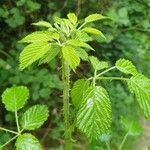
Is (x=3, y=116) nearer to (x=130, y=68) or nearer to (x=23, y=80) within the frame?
(x=23, y=80)

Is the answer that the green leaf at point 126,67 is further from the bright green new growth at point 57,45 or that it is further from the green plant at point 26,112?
the green plant at point 26,112

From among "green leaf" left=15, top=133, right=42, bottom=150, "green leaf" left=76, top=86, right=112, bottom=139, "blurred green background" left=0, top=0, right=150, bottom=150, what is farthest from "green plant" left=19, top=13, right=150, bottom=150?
"blurred green background" left=0, top=0, right=150, bottom=150

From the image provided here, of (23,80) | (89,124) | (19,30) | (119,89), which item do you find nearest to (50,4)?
(19,30)

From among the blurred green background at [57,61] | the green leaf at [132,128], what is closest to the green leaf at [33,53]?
the green leaf at [132,128]

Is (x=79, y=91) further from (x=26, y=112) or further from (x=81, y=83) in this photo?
(x=26, y=112)

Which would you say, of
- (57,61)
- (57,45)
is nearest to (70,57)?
(57,45)

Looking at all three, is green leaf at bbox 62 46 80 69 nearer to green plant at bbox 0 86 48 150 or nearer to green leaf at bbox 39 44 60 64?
green leaf at bbox 39 44 60 64
